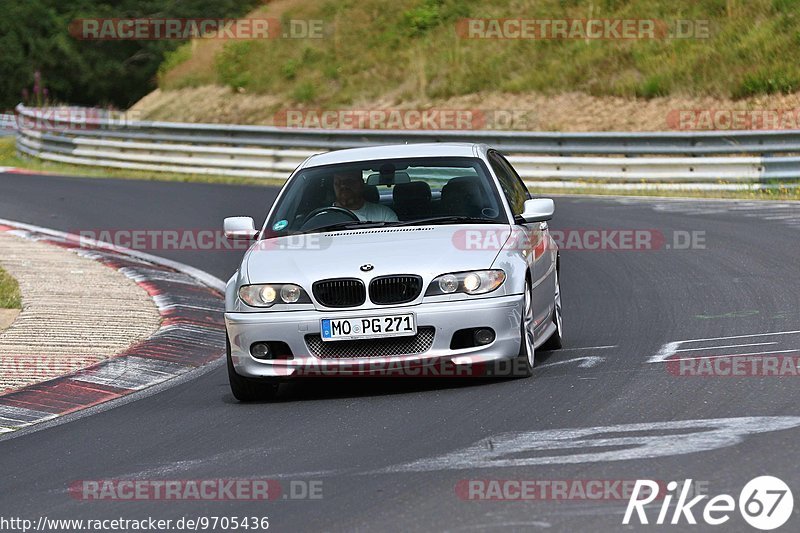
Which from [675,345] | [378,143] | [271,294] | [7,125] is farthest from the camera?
[7,125]

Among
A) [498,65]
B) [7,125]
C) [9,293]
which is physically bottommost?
[7,125]

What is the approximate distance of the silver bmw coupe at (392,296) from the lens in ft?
26.5

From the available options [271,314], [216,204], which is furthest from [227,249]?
[271,314]

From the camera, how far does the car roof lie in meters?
9.60

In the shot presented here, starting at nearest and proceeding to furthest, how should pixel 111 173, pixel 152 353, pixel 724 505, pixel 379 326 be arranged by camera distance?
pixel 724 505 < pixel 379 326 < pixel 152 353 < pixel 111 173

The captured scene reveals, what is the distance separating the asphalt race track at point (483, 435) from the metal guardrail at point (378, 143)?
10549 millimetres

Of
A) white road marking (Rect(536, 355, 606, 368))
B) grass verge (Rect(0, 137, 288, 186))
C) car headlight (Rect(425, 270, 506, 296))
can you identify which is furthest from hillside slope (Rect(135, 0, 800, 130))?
car headlight (Rect(425, 270, 506, 296))

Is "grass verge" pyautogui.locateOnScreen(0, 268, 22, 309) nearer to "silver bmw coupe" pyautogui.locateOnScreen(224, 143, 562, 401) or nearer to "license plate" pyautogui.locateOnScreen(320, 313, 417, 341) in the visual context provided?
"silver bmw coupe" pyautogui.locateOnScreen(224, 143, 562, 401)

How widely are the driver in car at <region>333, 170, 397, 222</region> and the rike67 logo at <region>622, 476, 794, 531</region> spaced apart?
13.2 ft

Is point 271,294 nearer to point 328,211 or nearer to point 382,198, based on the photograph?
point 328,211

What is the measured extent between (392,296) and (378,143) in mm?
19293

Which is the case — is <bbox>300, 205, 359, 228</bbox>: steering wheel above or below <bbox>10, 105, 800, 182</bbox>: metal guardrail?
above

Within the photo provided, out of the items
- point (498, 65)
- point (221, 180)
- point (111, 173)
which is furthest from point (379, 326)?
point (498, 65)

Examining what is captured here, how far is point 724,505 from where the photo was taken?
17.0 ft
